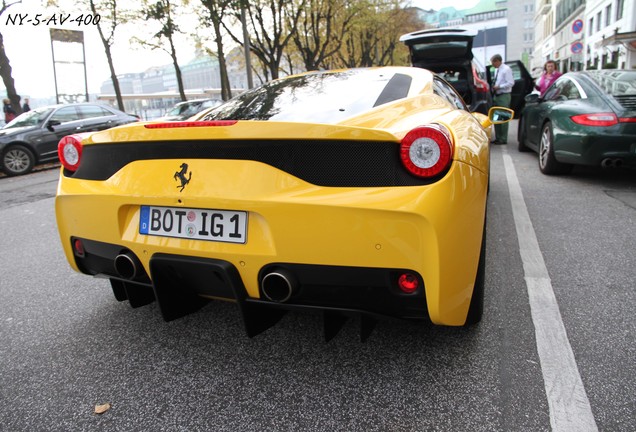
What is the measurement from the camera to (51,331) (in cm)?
267

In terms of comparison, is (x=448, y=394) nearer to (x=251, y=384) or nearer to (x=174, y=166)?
(x=251, y=384)

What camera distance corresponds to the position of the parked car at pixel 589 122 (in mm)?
5180

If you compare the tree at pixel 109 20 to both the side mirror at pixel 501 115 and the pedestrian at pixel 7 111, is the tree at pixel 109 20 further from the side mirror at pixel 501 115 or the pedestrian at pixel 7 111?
the side mirror at pixel 501 115

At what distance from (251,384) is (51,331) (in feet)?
4.33

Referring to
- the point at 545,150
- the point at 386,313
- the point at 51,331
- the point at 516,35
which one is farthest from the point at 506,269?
the point at 516,35

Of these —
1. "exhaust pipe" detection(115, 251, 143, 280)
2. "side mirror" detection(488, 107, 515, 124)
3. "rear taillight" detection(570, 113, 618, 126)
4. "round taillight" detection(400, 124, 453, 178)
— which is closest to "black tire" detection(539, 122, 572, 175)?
"rear taillight" detection(570, 113, 618, 126)

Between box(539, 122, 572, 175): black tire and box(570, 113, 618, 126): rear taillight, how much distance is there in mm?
527

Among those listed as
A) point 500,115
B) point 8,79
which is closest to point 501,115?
point 500,115

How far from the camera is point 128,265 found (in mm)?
2193

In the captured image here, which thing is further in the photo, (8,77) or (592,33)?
(592,33)

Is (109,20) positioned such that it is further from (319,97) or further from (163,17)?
(319,97)

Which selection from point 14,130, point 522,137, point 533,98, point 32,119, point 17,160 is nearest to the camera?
point 533,98

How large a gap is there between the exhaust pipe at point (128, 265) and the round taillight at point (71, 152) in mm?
591

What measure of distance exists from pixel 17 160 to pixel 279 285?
11.0m
